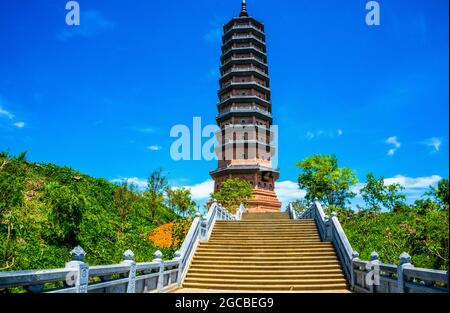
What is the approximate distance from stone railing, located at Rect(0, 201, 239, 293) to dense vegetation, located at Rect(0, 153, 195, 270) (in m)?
3.13

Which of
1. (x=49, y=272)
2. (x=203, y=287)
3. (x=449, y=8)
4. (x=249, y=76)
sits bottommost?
(x=203, y=287)

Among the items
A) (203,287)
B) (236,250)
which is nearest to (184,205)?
(236,250)

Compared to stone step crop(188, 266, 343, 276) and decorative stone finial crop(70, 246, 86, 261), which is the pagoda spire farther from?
decorative stone finial crop(70, 246, 86, 261)

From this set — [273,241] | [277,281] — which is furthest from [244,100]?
[277,281]

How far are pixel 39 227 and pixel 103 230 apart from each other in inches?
110

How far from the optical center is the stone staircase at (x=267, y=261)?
861 cm

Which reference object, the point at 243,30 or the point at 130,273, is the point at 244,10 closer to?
the point at 243,30

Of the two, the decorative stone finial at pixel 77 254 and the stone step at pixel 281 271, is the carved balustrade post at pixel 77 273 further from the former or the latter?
the stone step at pixel 281 271

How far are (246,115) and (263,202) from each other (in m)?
8.65

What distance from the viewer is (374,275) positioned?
22.9 ft

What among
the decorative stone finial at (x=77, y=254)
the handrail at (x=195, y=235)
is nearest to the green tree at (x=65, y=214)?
the handrail at (x=195, y=235)

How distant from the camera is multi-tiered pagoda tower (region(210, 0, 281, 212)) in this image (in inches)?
1220

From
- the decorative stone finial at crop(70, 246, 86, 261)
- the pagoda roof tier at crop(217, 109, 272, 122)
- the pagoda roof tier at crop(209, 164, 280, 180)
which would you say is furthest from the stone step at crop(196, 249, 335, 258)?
the pagoda roof tier at crop(217, 109, 272, 122)
